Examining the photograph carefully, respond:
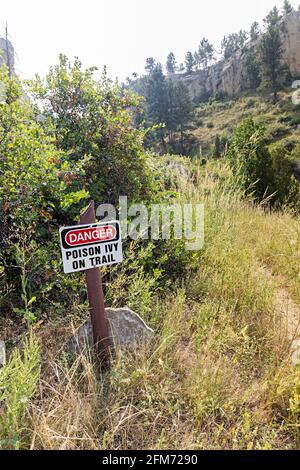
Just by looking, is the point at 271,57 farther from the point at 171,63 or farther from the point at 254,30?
the point at 171,63

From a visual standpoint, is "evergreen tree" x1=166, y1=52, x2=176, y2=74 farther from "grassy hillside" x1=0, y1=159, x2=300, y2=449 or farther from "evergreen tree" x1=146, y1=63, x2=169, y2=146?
"grassy hillside" x1=0, y1=159, x2=300, y2=449

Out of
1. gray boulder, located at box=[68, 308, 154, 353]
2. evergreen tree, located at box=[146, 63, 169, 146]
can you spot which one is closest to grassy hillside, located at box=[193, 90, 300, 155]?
evergreen tree, located at box=[146, 63, 169, 146]

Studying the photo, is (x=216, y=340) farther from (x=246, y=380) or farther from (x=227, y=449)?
(x=227, y=449)

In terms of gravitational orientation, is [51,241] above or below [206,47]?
below

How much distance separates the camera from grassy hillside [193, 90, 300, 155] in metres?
30.8

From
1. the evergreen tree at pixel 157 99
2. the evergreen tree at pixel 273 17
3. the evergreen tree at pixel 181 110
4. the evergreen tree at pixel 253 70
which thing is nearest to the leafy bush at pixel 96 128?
the evergreen tree at pixel 181 110

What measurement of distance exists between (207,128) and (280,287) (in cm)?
4250

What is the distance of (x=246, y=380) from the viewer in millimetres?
1644

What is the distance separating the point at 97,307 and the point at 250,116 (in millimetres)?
35685

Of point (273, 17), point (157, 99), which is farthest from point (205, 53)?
point (157, 99)

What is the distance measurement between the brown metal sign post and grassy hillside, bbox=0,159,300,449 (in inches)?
3.2

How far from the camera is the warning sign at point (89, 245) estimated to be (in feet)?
4.77

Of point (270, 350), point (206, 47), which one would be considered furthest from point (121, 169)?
point (206, 47)

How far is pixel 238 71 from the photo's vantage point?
5041cm
